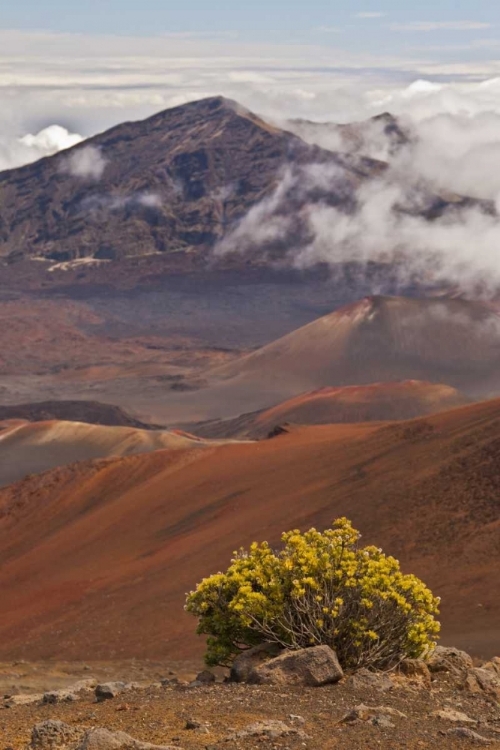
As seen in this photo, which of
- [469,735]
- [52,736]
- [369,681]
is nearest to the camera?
[52,736]

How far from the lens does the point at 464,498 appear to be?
118 ft

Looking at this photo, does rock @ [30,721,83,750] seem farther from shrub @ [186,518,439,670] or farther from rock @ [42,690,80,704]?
shrub @ [186,518,439,670]

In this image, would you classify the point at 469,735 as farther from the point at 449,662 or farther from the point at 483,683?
the point at 449,662

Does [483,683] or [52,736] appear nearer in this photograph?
[52,736]

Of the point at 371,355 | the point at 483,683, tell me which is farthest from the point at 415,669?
the point at 371,355

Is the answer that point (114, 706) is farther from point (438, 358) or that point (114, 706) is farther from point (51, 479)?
point (438, 358)

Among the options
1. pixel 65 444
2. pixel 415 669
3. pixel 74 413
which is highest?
pixel 415 669

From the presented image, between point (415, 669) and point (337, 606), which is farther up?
point (337, 606)

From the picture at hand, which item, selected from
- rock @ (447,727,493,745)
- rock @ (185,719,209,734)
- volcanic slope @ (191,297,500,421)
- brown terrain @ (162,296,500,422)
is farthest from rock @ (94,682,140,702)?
volcanic slope @ (191,297,500,421)

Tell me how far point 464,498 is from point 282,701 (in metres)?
21.8

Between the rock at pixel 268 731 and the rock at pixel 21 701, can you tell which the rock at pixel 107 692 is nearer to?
the rock at pixel 21 701

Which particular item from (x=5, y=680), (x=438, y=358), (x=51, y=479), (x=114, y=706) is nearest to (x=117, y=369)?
(x=438, y=358)

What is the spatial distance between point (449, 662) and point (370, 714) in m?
3.18

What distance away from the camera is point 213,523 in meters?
42.3
